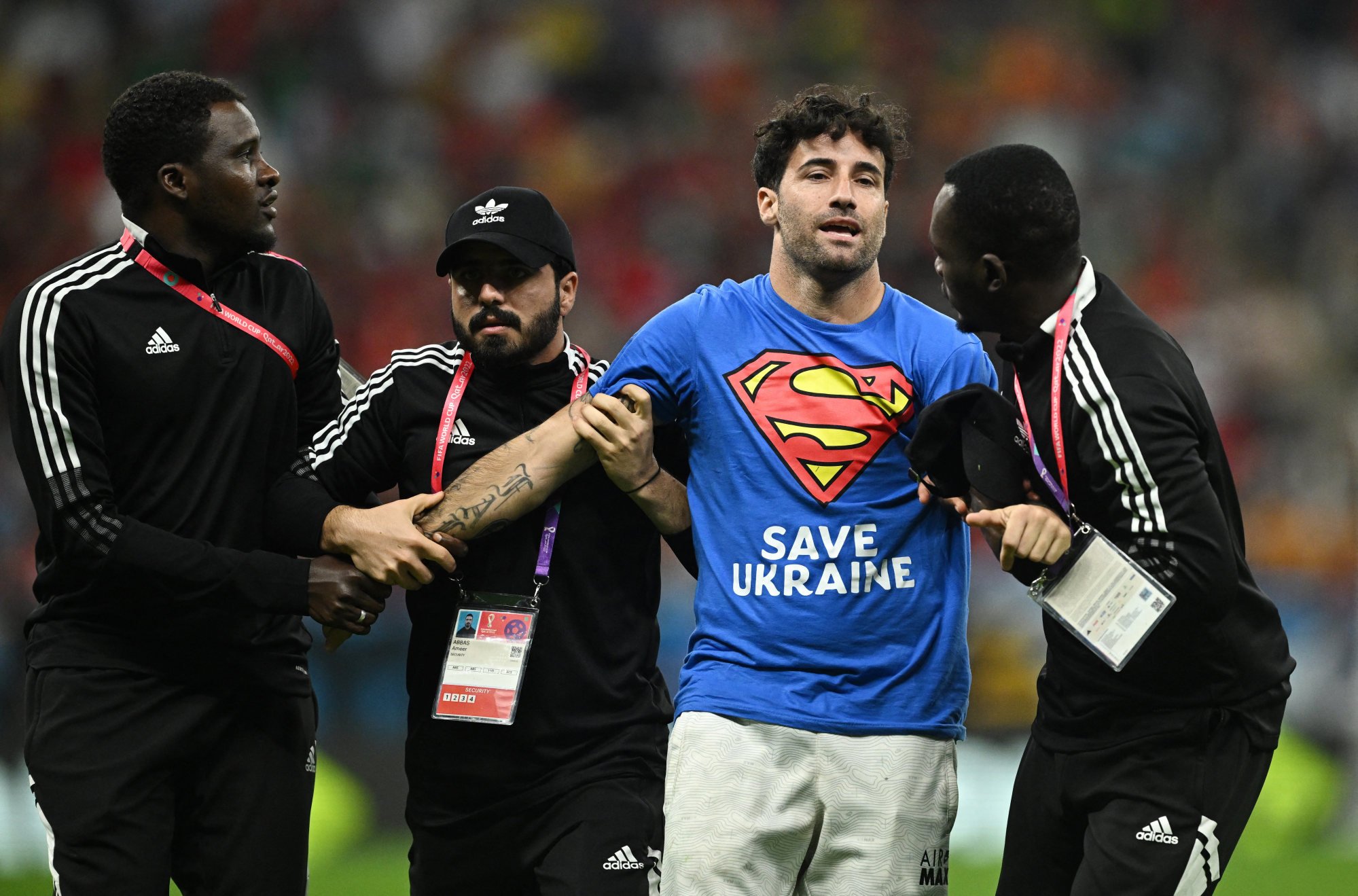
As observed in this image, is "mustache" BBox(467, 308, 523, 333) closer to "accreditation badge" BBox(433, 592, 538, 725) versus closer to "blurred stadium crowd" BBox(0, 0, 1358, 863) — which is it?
"accreditation badge" BBox(433, 592, 538, 725)

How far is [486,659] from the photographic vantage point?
161 inches

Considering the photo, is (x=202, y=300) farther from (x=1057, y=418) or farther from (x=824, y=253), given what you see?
(x=1057, y=418)

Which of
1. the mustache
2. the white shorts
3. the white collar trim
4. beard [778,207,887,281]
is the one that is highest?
beard [778,207,887,281]

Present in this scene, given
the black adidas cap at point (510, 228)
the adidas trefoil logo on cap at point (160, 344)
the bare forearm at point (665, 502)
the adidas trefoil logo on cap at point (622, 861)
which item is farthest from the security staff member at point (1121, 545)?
the adidas trefoil logo on cap at point (160, 344)

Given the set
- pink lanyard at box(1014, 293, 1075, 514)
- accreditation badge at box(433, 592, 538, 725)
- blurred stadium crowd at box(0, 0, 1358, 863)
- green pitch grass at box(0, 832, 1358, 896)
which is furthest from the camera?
blurred stadium crowd at box(0, 0, 1358, 863)

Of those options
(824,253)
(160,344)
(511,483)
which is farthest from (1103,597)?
(160,344)

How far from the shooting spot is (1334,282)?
13047 mm

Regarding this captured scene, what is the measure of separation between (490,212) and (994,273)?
1.42 m

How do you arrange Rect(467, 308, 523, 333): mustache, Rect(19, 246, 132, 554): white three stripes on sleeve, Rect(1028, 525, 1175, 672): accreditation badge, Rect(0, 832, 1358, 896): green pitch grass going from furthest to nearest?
Rect(0, 832, 1358, 896): green pitch grass
Rect(467, 308, 523, 333): mustache
Rect(19, 246, 132, 554): white three stripes on sleeve
Rect(1028, 525, 1175, 672): accreditation badge

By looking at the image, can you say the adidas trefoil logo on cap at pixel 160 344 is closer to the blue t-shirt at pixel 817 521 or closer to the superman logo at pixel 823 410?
the blue t-shirt at pixel 817 521

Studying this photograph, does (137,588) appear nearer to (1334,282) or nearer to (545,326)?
(545,326)

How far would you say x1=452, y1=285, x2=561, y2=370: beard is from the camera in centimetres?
426

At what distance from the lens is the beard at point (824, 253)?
13.1 feet

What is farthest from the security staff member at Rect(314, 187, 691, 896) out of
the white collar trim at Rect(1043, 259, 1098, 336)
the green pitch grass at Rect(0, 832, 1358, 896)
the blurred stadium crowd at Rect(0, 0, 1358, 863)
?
the blurred stadium crowd at Rect(0, 0, 1358, 863)
